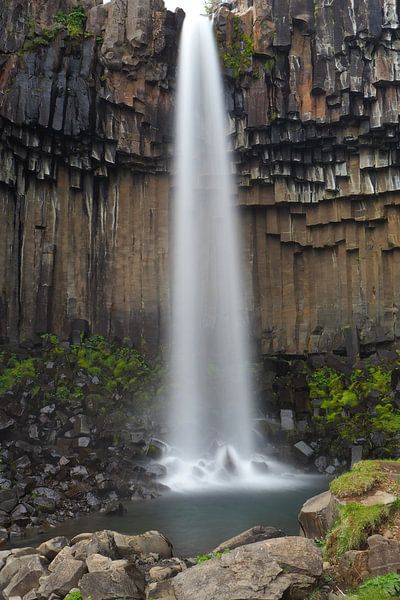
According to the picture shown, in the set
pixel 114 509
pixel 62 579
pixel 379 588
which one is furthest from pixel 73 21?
pixel 379 588

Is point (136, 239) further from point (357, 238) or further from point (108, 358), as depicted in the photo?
point (357, 238)

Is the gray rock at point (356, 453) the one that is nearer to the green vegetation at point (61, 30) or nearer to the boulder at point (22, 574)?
the boulder at point (22, 574)

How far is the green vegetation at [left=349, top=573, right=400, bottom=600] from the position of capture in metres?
5.09

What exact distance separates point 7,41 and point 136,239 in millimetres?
8753

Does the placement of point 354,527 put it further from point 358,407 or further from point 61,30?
point 61,30

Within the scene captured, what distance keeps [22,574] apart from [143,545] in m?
1.89

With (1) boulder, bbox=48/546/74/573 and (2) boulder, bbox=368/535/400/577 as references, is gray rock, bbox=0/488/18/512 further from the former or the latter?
(2) boulder, bbox=368/535/400/577

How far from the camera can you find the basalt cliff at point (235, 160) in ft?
68.2

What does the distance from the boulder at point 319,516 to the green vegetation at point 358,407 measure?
393 inches

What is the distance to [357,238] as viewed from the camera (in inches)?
915

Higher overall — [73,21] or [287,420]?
[73,21]

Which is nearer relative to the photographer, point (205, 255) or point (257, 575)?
point (257, 575)

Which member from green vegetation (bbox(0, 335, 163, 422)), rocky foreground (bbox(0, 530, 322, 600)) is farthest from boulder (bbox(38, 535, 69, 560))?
green vegetation (bbox(0, 335, 163, 422))

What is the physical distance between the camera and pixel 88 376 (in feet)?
62.9
